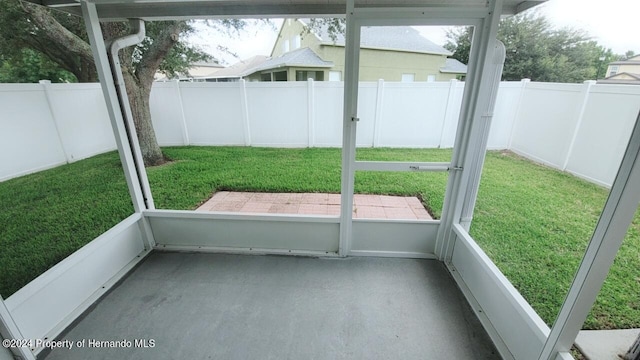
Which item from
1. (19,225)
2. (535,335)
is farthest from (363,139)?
(19,225)

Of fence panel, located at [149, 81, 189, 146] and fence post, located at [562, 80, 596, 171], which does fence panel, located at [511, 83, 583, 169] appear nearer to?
fence post, located at [562, 80, 596, 171]

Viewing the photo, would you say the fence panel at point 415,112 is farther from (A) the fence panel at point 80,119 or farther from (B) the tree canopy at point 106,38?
(A) the fence panel at point 80,119

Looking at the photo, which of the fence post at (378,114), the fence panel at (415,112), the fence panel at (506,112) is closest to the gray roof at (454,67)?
the fence panel at (415,112)

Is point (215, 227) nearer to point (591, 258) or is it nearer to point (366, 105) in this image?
point (366, 105)

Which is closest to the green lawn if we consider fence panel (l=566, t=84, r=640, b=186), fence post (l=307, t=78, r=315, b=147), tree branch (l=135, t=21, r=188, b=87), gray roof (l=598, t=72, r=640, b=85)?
fence panel (l=566, t=84, r=640, b=186)

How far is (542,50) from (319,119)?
3.68 m

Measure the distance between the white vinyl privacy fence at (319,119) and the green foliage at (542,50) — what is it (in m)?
0.13

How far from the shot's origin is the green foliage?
1.40 meters

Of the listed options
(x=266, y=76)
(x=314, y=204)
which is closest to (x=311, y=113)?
(x=314, y=204)

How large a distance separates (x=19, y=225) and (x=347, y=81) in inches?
153

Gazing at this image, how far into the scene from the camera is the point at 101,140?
537 cm

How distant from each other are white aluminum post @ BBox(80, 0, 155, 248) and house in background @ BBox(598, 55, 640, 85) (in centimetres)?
314

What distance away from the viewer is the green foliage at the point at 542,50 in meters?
1.40

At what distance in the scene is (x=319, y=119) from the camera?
544 centimetres
